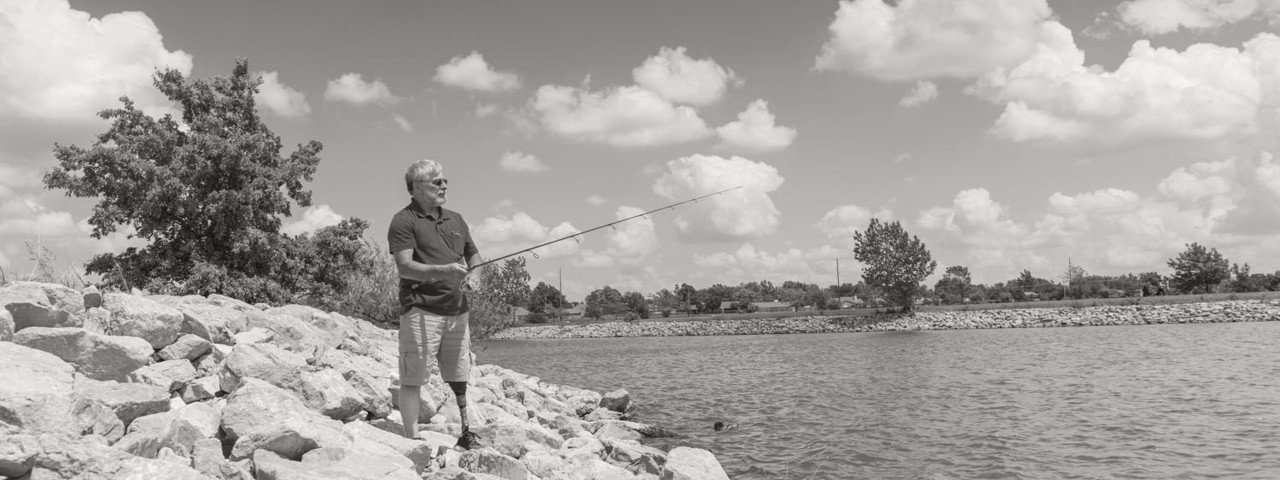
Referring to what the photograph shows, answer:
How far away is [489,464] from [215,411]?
2.18 meters

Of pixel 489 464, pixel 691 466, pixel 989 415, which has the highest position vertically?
pixel 489 464

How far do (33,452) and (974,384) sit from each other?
21227 mm

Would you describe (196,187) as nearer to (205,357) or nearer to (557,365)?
(205,357)

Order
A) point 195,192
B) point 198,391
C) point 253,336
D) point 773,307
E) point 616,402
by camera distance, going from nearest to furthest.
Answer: point 198,391 < point 253,336 < point 616,402 < point 195,192 < point 773,307

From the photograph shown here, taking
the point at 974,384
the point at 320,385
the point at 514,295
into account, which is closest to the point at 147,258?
the point at 320,385

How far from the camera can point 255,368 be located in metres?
6.82

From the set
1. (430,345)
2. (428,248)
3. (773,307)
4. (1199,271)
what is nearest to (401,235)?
(428,248)

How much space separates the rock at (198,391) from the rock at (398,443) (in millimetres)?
1400

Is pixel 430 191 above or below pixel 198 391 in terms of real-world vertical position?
above

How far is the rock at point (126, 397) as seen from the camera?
17.3ft

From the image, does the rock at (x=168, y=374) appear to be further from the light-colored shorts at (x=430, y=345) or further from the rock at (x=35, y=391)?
the light-colored shorts at (x=430, y=345)

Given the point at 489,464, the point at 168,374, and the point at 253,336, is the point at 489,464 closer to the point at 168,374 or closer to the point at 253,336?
the point at 168,374

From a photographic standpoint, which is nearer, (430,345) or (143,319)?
(430,345)

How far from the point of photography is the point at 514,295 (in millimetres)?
85000
